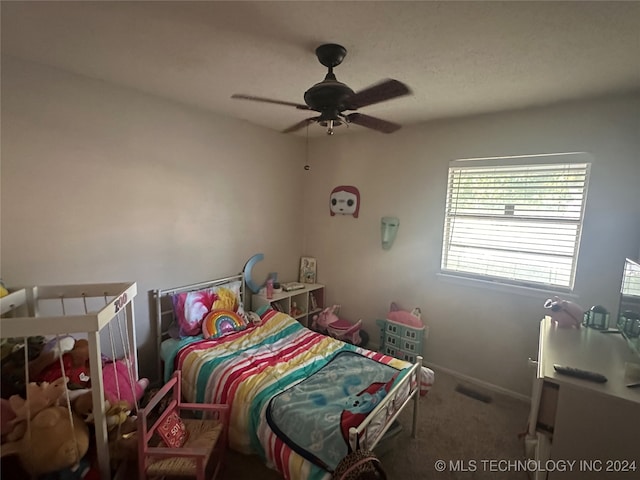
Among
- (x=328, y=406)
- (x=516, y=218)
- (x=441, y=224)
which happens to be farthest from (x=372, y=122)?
(x=328, y=406)

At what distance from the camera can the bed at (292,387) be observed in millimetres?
1520

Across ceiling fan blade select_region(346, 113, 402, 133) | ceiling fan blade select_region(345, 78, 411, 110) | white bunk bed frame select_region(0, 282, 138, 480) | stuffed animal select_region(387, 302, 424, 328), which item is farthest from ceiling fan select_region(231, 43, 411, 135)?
stuffed animal select_region(387, 302, 424, 328)

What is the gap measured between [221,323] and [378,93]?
2154 millimetres

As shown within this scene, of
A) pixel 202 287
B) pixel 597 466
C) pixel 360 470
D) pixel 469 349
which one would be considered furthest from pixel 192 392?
pixel 469 349

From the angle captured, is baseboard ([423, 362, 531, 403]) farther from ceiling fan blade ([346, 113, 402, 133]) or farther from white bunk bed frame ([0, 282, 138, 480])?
white bunk bed frame ([0, 282, 138, 480])

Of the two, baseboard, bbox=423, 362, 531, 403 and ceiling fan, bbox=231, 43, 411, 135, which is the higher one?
ceiling fan, bbox=231, 43, 411, 135

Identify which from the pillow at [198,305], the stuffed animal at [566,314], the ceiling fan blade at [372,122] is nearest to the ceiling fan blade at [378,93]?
the ceiling fan blade at [372,122]

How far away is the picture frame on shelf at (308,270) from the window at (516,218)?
62.3 inches

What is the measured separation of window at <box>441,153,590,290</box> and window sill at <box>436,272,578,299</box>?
5 centimetres

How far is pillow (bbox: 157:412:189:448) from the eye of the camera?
1578 mm

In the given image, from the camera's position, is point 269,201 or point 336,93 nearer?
point 336,93

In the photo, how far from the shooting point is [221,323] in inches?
101

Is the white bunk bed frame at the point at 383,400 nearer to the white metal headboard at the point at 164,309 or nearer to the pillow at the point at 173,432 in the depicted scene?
the white metal headboard at the point at 164,309

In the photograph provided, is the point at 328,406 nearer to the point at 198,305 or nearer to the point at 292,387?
A: the point at 292,387
